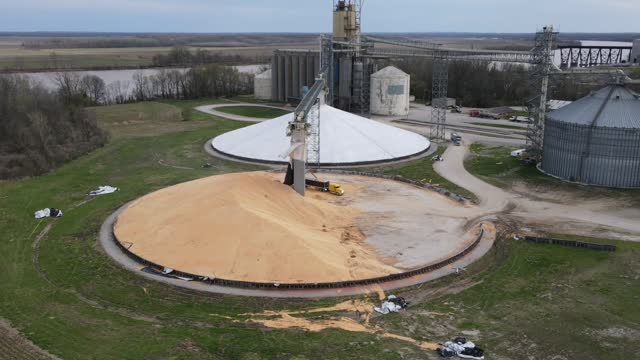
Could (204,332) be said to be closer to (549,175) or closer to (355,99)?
(549,175)

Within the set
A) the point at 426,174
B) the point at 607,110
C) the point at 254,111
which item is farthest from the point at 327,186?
the point at 254,111

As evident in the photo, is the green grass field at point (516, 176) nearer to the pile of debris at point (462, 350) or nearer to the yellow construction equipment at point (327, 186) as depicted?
the yellow construction equipment at point (327, 186)

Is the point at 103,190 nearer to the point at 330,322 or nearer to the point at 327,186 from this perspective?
the point at 327,186

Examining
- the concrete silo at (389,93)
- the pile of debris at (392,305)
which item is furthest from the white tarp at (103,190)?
the concrete silo at (389,93)

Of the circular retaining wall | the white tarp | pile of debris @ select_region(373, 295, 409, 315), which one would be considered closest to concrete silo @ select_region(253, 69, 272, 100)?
the white tarp

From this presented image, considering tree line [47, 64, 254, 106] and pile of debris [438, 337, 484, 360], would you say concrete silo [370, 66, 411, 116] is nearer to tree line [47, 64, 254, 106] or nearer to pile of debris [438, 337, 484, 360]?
tree line [47, 64, 254, 106]

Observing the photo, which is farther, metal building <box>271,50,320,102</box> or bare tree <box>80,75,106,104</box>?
bare tree <box>80,75,106,104</box>
